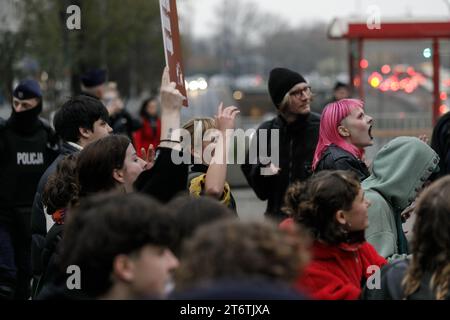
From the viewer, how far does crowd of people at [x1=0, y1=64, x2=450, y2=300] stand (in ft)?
9.40

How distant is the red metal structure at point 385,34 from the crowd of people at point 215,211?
28.7 feet

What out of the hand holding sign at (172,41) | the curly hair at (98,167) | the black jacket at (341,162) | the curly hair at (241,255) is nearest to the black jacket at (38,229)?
the curly hair at (98,167)

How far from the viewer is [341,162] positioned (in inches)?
242

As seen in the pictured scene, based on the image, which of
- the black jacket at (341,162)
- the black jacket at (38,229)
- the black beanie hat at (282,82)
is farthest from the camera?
the black beanie hat at (282,82)

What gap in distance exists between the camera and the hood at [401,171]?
5457 millimetres

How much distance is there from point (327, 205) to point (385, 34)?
13332 millimetres

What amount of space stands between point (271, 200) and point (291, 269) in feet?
15.9

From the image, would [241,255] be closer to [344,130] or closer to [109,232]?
[109,232]

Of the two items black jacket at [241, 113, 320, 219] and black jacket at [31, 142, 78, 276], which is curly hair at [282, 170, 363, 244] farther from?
black jacket at [241, 113, 320, 219]

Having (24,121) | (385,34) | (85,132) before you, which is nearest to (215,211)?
(85,132)

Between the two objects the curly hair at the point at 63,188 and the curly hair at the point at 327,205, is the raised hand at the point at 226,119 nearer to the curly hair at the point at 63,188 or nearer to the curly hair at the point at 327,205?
the curly hair at the point at 63,188

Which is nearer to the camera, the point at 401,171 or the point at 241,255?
the point at 241,255

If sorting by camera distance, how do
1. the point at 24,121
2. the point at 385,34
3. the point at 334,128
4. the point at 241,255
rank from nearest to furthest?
the point at 241,255 → the point at 334,128 → the point at 24,121 → the point at 385,34

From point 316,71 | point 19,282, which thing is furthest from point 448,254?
point 316,71
